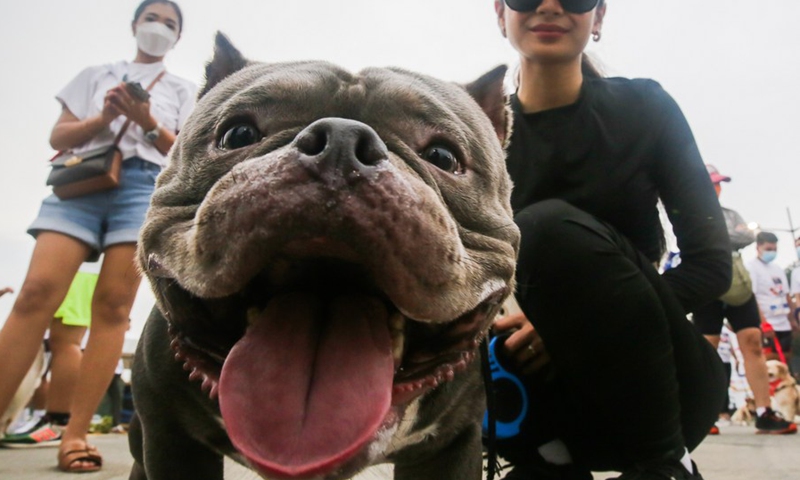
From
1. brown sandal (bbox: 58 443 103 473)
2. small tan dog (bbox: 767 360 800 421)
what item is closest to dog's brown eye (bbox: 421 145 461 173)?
brown sandal (bbox: 58 443 103 473)

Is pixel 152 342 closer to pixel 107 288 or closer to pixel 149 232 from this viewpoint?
pixel 149 232

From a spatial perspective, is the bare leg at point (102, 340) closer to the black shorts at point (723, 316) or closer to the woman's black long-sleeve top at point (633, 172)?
the woman's black long-sleeve top at point (633, 172)

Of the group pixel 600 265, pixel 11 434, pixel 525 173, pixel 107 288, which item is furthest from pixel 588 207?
pixel 11 434

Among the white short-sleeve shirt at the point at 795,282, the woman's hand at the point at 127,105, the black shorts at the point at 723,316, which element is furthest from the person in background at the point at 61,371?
the white short-sleeve shirt at the point at 795,282

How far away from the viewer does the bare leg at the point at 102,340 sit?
341 centimetres

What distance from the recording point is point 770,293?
28.5 feet

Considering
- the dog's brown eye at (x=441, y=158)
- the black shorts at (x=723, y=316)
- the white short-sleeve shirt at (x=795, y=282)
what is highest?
the dog's brown eye at (x=441, y=158)

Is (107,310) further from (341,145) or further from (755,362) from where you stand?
(755,362)

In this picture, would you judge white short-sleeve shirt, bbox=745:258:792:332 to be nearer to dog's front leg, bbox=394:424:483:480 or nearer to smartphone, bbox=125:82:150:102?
dog's front leg, bbox=394:424:483:480

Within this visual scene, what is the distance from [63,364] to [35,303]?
1.97 m

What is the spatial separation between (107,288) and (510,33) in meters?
2.31

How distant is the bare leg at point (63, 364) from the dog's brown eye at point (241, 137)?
11.4 feet

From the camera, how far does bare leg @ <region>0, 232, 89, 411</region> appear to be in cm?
315

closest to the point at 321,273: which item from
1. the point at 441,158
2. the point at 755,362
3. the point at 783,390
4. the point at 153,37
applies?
the point at 441,158
